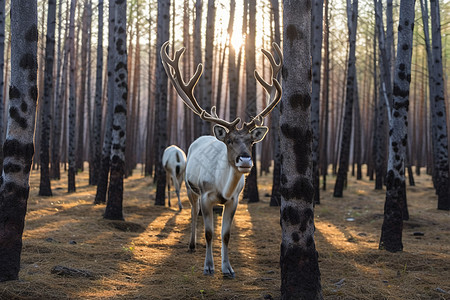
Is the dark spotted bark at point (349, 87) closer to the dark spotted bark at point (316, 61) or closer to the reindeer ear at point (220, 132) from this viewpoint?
the dark spotted bark at point (316, 61)

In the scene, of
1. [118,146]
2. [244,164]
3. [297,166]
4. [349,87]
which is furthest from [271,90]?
[349,87]

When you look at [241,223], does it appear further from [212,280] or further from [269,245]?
[212,280]

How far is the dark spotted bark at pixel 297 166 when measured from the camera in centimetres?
424

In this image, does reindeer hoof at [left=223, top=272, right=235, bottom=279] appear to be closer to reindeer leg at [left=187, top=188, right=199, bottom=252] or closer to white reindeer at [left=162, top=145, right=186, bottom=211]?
reindeer leg at [left=187, top=188, right=199, bottom=252]

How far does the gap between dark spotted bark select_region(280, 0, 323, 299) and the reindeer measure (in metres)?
0.95

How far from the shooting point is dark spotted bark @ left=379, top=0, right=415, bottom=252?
7.11 metres

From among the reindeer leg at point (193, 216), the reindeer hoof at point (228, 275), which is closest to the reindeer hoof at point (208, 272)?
the reindeer hoof at point (228, 275)

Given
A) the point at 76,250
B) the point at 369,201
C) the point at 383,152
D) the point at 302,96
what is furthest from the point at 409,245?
the point at 383,152

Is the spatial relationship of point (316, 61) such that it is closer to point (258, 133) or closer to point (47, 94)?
point (258, 133)

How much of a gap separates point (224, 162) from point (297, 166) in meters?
1.90

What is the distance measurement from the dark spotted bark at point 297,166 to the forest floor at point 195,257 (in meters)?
0.51

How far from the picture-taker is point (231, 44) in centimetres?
1298

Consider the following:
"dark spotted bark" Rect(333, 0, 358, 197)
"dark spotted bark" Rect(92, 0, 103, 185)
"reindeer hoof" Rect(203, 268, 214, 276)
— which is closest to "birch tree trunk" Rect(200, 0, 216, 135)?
"dark spotted bark" Rect(92, 0, 103, 185)

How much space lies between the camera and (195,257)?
Answer: 6.84m
